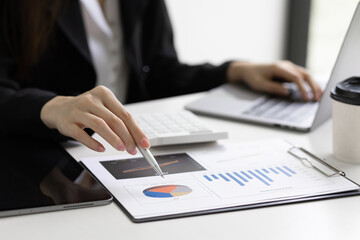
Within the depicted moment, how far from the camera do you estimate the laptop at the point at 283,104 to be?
87 centimetres

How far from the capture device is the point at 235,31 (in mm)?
2709

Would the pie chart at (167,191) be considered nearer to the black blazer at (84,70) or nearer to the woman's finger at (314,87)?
the black blazer at (84,70)

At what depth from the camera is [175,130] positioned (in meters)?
0.92

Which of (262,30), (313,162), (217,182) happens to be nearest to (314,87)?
(313,162)

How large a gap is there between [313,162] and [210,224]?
0.85 ft

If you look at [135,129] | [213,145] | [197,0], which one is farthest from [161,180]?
[197,0]

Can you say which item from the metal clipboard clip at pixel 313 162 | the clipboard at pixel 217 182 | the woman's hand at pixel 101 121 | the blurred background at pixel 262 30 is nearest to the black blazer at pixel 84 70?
the woman's hand at pixel 101 121

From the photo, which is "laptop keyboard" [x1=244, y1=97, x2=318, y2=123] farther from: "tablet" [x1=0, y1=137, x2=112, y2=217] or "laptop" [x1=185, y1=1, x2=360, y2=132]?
"tablet" [x1=0, y1=137, x2=112, y2=217]

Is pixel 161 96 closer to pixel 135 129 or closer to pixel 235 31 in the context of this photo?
pixel 135 129

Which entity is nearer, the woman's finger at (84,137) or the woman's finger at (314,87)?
the woman's finger at (84,137)

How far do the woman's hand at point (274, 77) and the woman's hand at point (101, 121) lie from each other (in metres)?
0.54

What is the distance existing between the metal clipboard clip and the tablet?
12.5 inches

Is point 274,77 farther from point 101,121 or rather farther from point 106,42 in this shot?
point 101,121

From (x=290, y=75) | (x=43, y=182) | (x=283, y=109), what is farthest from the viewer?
(x=290, y=75)
